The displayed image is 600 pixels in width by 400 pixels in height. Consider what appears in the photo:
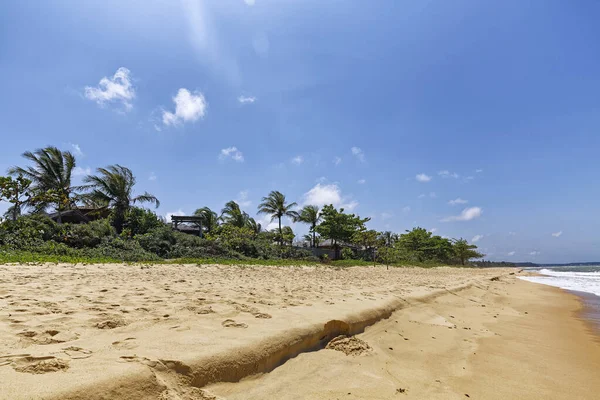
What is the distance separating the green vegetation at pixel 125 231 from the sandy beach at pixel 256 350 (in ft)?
27.8

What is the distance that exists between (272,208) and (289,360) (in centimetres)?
3229

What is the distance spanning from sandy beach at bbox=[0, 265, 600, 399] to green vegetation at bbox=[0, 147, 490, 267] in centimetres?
848

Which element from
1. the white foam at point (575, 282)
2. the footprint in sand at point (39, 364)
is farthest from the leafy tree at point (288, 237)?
the footprint in sand at point (39, 364)

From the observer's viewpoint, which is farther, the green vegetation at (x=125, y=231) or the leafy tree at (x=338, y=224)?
the leafy tree at (x=338, y=224)

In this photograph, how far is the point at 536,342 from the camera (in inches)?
195

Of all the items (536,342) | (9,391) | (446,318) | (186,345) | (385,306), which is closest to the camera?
(9,391)

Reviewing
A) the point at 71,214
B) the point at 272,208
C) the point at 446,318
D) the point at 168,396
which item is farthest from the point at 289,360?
the point at 272,208

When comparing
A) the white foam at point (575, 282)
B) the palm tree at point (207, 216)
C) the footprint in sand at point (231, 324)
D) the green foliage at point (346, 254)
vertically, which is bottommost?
the white foam at point (575, 282)

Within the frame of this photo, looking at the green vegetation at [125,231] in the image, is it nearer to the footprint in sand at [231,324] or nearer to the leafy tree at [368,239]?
the leafy tree at [368,239]

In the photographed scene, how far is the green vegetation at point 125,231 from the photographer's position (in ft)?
44.8

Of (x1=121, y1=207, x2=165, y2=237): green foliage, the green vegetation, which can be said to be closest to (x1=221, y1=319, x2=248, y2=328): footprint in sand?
the green vegetation

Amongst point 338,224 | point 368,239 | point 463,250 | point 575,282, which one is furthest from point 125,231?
point 463,250

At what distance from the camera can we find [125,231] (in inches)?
785

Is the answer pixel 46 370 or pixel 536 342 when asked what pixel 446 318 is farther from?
pixel 46 370
